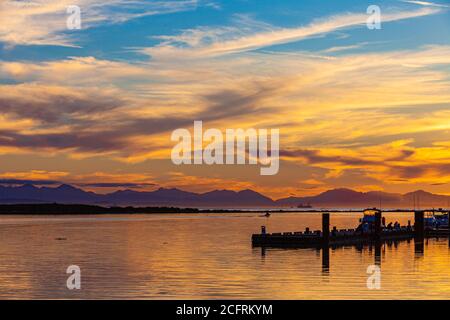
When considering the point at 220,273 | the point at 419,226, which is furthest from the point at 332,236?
the point at 220,273

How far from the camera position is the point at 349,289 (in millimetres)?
42250

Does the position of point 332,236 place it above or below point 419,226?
below

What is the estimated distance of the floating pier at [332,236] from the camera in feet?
261

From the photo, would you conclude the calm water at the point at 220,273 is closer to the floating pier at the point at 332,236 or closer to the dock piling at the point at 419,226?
the floating pier at the point at 332,236

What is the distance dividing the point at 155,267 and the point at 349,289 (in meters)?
20.0

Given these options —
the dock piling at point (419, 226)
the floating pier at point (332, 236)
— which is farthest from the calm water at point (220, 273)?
the dock piling at point (419, 226)

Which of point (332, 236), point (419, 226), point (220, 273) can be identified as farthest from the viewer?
point (419, 226)

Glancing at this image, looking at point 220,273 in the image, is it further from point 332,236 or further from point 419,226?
point 419,226

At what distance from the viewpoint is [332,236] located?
82688 mm

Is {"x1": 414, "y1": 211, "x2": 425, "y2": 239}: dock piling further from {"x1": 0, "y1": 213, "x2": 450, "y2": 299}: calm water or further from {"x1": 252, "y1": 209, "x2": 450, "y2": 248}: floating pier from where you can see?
{"x1": 0, "y1": 213, "x2": 450, "y2": 299}: calm water

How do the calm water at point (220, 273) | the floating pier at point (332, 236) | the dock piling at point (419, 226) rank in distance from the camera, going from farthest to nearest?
the dock piling at point (419, 226) → the floating pier at point (332, 236) → the calm water at point (220, 273)

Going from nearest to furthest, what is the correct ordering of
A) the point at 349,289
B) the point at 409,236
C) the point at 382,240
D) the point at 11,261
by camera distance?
1. the point at 349,289
2. the point at 11,261
3. the point at 382,240
4. the point at 409,236
